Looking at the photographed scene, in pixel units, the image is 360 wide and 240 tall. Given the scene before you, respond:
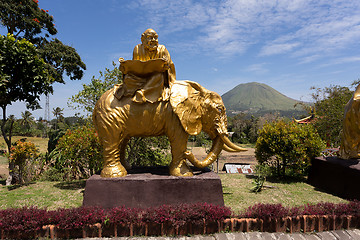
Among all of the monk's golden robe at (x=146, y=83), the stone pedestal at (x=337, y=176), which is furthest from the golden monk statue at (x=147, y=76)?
the stone pedestal at (x=337, y=176)

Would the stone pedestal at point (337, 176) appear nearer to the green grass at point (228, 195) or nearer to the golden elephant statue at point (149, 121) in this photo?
the green grass at point (228, 195)

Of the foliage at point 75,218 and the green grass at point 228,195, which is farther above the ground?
the foliage at point 75,218

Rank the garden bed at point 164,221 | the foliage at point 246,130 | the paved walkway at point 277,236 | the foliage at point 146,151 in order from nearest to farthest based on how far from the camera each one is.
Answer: the garden bed at point 164,221, the paved walkway at point 277,236, the foliage at point 146,151, the foliage at point 246,130

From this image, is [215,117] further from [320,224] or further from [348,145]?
[348,145]

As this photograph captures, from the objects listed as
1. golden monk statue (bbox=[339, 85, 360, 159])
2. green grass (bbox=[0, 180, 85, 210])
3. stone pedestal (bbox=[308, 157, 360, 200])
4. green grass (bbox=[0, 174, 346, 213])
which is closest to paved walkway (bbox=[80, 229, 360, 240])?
green grass (bbox=[0, 174, 346, 213])

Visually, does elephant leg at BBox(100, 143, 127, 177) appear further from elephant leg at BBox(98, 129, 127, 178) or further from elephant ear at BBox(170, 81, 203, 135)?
elephant ear at BBox(170, 81, 203, 135)

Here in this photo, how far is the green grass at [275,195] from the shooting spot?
508cm

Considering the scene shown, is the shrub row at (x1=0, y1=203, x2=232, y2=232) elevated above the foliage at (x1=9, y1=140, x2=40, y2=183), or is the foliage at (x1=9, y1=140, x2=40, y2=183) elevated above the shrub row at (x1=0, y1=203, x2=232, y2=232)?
the foliage at (x1=9, y1=140, x2=40, y2=183)

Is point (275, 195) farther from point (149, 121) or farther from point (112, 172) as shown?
point (112, 172)

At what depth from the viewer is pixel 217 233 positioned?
3.57 metres

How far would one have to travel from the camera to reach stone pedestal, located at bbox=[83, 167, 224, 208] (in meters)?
3.95

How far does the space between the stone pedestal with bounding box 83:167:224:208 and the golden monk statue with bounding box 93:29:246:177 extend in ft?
0.66

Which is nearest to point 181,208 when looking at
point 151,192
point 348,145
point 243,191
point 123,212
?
point 151,192

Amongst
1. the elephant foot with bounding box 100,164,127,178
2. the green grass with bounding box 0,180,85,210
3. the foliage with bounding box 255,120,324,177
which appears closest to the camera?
the elephant foot with bounding box 100,164,127,178
